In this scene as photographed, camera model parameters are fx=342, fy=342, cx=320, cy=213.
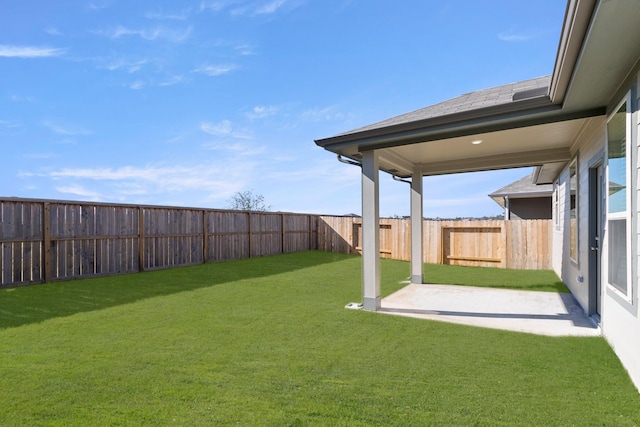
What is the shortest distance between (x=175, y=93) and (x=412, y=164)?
6914 millimetres

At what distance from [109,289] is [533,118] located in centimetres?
756

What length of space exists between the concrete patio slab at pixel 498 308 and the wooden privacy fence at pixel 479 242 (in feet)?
12.8

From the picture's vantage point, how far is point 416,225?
761 cm

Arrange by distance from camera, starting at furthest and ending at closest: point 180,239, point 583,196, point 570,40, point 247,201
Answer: point 247,201 < point 180,239 < point 583,196 < point 570,40

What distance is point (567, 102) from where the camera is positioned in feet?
11.3

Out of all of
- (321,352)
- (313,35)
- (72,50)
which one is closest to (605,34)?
(321,352)

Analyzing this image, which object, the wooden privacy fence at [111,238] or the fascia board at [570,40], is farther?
the wooden privacy fence at [111,238]

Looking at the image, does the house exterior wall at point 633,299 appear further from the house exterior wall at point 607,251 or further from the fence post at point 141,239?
the fence post at point 141,239

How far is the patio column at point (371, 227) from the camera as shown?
5.05 metres

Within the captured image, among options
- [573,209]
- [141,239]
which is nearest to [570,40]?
[573,209]

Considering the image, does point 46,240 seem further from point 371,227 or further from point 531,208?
point 531,208

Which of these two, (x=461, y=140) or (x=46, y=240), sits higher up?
(x=461, y=140)

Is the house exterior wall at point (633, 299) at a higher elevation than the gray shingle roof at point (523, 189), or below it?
below

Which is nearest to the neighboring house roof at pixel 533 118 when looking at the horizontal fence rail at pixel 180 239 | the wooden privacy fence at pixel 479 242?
the wooden privacy fence at pixel 479 242
